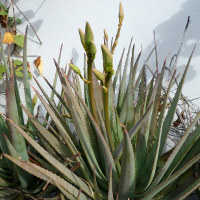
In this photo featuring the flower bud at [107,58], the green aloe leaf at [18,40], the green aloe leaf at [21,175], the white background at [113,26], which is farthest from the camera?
the green aloe leaf at [18,40]

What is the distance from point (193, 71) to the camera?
1198 mm

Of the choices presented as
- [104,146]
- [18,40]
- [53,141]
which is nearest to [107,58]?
[104,146]

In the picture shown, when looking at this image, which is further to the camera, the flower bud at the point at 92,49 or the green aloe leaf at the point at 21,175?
the green aloe leaf at the point at 21,175

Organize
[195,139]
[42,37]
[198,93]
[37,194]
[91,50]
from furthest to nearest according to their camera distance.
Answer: [42,37]
[198,93]
[37,194]
[195,139]
[91,50]

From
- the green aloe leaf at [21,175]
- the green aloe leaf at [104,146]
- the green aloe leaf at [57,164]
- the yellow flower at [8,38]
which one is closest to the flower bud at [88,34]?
the green aloe leaf at [104,146]

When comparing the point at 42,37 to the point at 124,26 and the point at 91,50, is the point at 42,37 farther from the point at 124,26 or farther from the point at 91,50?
the point at 91,50

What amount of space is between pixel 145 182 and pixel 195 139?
175 millimetres

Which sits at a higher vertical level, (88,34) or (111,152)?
(88,34)

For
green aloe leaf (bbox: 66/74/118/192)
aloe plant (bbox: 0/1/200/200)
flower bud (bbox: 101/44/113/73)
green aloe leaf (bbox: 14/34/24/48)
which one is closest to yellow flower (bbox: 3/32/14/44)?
green aloe leaf (bbox: 14/34/24/48)

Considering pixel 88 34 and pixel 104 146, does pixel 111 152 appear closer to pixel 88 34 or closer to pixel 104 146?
pixel 104 146

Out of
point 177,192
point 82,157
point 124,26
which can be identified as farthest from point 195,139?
point 124,26

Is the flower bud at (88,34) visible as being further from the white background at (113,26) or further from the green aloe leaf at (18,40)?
the green aloe leaf at (18,40)

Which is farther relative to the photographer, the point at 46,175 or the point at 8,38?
the point at 8,38

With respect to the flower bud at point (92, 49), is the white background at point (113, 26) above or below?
above
